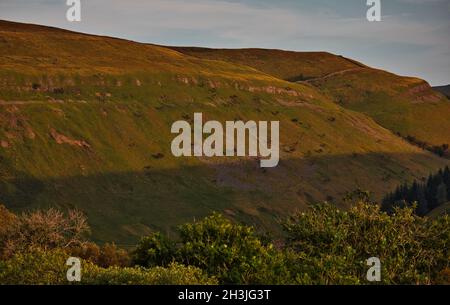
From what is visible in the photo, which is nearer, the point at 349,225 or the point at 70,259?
the point at 70,259

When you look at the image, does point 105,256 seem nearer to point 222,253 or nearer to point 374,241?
point 222,253

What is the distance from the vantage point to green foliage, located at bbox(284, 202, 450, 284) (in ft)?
163

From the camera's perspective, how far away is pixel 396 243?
5325cm

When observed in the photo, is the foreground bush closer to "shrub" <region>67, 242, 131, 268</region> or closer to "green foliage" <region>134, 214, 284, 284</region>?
"green foliage" <region>134, 214, 284, 284</region>

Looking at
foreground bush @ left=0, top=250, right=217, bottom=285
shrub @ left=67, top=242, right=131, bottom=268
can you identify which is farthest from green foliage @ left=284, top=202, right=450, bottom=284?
shrub @ left=67, top=242, right=131, bottom=268

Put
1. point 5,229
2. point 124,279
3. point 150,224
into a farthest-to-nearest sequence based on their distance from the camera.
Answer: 1. point 150,224
2. point 5,229
3. point 124,279

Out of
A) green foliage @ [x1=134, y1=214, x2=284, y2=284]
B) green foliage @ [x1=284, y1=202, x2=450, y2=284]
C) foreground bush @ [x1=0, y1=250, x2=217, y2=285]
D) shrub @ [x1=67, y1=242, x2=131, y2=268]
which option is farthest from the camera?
shrub @ [x1=67, y1=242, x2=131, y2=268]

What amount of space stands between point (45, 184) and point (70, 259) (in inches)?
5572

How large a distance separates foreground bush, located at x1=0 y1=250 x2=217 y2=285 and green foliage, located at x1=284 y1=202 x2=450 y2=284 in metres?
8.32

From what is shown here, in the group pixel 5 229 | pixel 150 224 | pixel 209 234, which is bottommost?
pixel 150 224
